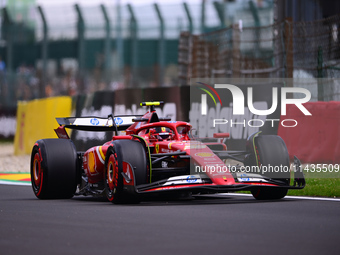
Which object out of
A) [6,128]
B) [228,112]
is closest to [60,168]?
[228,112]

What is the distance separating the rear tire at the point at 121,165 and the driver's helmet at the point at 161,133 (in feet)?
2.64

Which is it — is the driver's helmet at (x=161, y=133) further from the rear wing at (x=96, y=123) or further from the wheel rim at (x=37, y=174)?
the wheel rim at (x=37, y=174)

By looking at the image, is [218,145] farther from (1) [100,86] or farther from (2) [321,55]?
(1) [100,86]

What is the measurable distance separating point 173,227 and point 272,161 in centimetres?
307

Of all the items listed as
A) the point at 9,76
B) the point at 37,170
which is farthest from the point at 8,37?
the point at 37,170

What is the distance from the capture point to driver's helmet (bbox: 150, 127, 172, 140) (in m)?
10.3

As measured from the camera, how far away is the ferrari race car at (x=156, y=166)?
364 inches

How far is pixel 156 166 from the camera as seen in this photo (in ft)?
33.0

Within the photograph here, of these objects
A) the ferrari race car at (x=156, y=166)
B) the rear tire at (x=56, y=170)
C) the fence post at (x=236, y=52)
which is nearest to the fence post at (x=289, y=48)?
the fence post at (x=236, y=52)

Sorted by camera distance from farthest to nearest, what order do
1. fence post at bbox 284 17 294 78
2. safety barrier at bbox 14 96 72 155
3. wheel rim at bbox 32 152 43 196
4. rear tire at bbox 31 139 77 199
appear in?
1. safety barrier at bbox 14 96 72 155
2. fence post at bbox 284 17 294 78
3. wheel rim at bbox 32 152 43 196
4. rear tire at bbox 31 139 77 199

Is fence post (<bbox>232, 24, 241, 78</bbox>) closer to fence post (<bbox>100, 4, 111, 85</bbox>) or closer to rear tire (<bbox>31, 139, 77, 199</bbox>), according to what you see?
rear tire (<bbox>31, 139, 77, 199</bbox>)

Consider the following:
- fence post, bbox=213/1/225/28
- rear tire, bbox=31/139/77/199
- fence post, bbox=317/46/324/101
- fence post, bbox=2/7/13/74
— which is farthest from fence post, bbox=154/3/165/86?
rear tire, bbox=31/139/77/199

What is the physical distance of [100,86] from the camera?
27047 millimetres

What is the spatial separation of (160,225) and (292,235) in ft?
4.32
